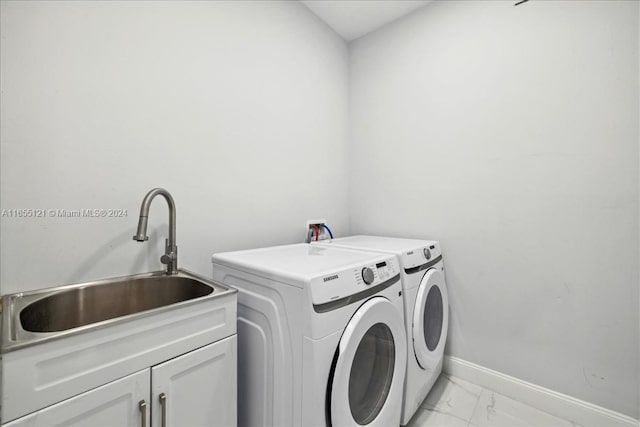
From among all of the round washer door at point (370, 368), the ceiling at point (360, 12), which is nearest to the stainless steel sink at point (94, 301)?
the round washer door at point (370, 368)

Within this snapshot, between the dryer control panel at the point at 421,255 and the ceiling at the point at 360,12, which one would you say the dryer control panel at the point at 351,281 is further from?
the ceiling at the point at 360,12

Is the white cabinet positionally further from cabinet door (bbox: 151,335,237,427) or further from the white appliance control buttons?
the white appliance control buttons

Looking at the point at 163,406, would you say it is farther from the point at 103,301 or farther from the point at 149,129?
the point at 149,129

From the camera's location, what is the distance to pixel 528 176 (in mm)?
1565

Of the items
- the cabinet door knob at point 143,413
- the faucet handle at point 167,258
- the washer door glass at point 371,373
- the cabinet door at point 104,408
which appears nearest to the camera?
the cabinet door at point 104,408

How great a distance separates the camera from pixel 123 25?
117 cm

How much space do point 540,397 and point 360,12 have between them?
282 centimetres

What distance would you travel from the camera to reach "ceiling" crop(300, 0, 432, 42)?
1951mm

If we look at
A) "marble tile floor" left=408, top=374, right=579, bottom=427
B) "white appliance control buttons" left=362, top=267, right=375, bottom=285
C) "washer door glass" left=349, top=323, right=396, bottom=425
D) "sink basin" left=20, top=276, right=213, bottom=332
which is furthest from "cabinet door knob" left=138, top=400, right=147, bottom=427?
"marble tile floor" left=408, top=374, right=579, bottom=427

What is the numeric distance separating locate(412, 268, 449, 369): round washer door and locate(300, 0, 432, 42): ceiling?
1.91 meters

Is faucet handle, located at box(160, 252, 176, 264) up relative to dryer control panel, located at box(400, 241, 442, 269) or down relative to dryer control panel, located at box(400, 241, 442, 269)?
up

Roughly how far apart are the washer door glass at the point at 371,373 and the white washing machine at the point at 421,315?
0.65 ft

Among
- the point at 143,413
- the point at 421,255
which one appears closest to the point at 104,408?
the point at 143,413

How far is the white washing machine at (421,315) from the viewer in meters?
1.35
